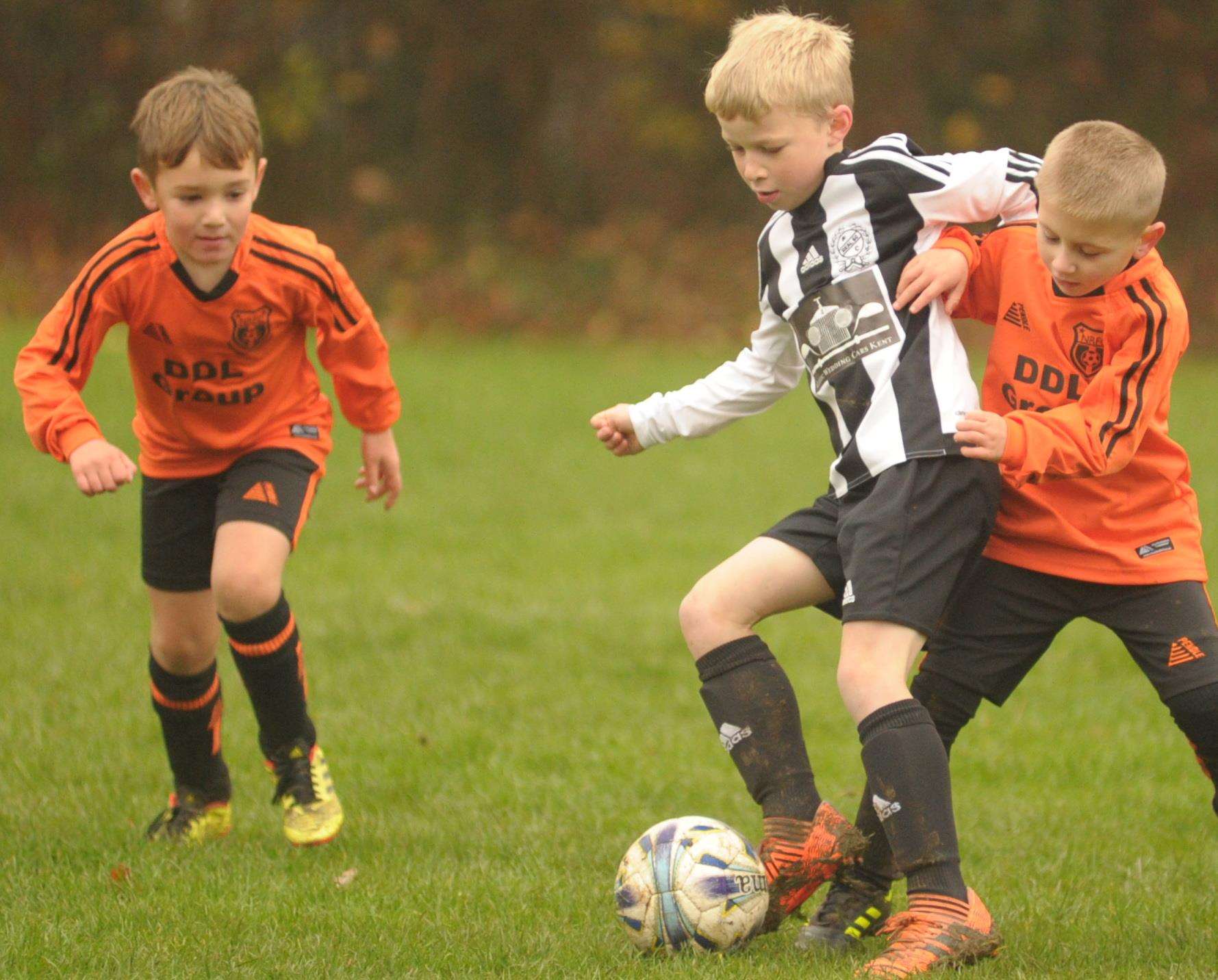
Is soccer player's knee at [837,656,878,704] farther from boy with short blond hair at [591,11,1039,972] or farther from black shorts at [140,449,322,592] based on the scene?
black shorts at [140,449,322,592]

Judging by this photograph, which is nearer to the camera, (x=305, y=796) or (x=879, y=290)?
(x=879, y=290)

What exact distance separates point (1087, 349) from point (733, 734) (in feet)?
3.81

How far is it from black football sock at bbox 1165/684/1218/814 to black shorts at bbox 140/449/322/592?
2.32m

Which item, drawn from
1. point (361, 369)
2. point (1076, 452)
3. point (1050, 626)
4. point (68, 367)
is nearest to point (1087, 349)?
point (1076, 452)

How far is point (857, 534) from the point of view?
3379 mm

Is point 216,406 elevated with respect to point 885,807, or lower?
elevated

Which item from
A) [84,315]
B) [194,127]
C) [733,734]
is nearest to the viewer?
[733,734]

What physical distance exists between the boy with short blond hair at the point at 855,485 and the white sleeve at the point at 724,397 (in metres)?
0.10

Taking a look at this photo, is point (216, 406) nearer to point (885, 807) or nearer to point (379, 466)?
point (379, 466)

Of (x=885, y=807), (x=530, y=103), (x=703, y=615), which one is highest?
(x=530, y=103)

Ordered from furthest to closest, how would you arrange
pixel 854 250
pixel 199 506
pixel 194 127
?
1. pixel 199 506
2. pixel 194 127
3. pixel 854 250

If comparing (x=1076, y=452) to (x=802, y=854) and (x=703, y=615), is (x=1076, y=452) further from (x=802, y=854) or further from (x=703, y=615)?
(x=802, y=854)

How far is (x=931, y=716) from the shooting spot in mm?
3666

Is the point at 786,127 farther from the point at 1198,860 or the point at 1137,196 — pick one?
the point at 1198,860
